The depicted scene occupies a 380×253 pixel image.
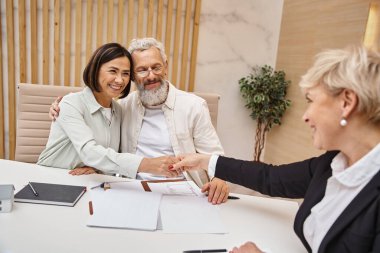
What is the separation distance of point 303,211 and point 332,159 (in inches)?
7.8

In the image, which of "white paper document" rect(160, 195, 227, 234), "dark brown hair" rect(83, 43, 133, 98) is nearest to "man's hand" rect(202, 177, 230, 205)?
"white paper document" rect(160, 195, 227, 234)

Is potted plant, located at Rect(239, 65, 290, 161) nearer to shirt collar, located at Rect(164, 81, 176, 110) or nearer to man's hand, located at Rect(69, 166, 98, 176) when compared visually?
shirt collar, located at Rect(164, 81, 176, 110)

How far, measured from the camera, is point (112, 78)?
185cm

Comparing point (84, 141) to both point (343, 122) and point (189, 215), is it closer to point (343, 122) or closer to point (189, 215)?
point (189, 215)

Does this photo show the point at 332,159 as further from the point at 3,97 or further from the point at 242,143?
the point at 3,97

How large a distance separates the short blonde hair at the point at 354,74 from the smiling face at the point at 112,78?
1.18 metres

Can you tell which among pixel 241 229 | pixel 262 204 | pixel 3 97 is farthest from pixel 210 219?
pixel 3 97

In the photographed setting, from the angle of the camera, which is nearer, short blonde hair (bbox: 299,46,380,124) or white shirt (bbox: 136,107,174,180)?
short blonde hair (bbox: 299,46,380,124)

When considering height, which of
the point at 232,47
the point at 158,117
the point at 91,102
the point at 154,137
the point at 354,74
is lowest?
the point at 154,137

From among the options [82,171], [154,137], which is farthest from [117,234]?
[154,137]

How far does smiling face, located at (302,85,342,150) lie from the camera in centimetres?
92

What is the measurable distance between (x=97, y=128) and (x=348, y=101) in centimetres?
131

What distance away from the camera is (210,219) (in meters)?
1.24

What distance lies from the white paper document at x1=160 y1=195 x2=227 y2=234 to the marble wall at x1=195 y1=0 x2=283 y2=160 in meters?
2.31
